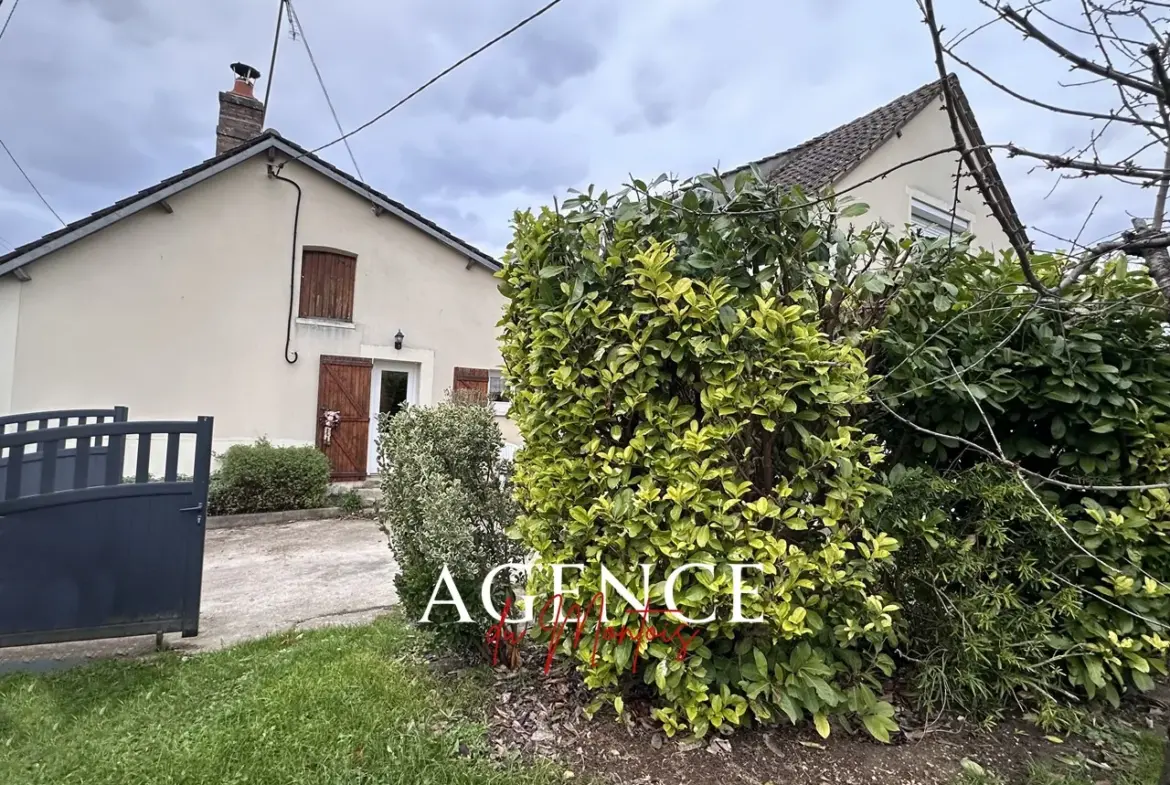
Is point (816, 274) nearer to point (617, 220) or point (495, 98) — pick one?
point (617, 220)

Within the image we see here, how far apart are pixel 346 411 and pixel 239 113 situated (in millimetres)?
5459

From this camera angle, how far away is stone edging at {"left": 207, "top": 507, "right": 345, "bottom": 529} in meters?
6.54

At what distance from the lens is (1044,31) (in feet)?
5.18

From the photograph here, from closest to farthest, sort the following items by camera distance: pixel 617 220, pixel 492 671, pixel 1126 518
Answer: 1. pixel 617 220
2. pixel 1126 518
3. pixel 492 671

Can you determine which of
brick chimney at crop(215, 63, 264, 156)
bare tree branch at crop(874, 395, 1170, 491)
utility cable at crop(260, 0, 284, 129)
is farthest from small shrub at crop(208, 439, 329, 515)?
bare tree branch at crop(874, 395, 1170, 491)

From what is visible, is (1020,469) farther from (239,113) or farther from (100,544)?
(239,113)

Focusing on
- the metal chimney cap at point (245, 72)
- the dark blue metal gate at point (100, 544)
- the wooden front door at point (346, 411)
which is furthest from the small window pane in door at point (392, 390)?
the dark blue metal gate at point (100, 544)

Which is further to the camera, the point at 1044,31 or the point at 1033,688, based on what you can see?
the point at 1033,688

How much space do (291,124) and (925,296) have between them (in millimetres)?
10261

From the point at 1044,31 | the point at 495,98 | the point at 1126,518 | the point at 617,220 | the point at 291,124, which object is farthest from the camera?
the point at 291,124

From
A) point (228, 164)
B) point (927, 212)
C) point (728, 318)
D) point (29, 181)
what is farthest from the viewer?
point (29, 181)

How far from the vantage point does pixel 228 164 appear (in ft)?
26.9

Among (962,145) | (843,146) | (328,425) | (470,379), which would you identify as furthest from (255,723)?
(843,146)

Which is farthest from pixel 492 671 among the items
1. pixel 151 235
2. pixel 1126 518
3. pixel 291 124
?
pixel 291 124
